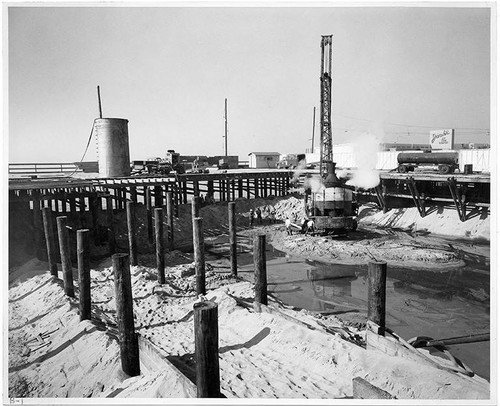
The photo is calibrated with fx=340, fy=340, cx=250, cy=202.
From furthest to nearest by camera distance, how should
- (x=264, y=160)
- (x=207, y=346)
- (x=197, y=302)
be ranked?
(x=264, y=160), (x=197, y=302), (x=207, y=346)

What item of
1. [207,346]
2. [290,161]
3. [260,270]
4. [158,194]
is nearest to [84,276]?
[260,270]

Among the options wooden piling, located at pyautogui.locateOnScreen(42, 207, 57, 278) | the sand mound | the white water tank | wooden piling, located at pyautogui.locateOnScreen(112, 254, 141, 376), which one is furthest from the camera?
the white water tank

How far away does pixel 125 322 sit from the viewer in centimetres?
754

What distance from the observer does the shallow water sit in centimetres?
1030

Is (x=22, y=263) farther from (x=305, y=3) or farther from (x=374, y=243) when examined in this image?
(x=374, y=243)

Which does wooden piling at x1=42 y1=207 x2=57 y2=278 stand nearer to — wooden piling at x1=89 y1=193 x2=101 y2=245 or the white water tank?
wooden piling at x1=89 y1=193 x2=101 y2=245

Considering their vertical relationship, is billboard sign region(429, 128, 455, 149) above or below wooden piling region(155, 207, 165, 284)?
above

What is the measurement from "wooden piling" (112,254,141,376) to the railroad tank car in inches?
927

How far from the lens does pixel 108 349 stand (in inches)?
321

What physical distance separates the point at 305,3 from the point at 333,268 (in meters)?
12.6

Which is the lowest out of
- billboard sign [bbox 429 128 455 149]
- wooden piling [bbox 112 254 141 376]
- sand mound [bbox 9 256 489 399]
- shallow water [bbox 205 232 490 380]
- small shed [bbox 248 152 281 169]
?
shallow water [bbox 205 232 490 380]

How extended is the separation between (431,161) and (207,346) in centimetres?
2655

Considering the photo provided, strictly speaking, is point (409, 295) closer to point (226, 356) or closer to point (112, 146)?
point (226, 356)

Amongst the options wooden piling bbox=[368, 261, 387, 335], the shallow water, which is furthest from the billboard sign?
wooden piling bbox=[368, 261, 387, 335]
